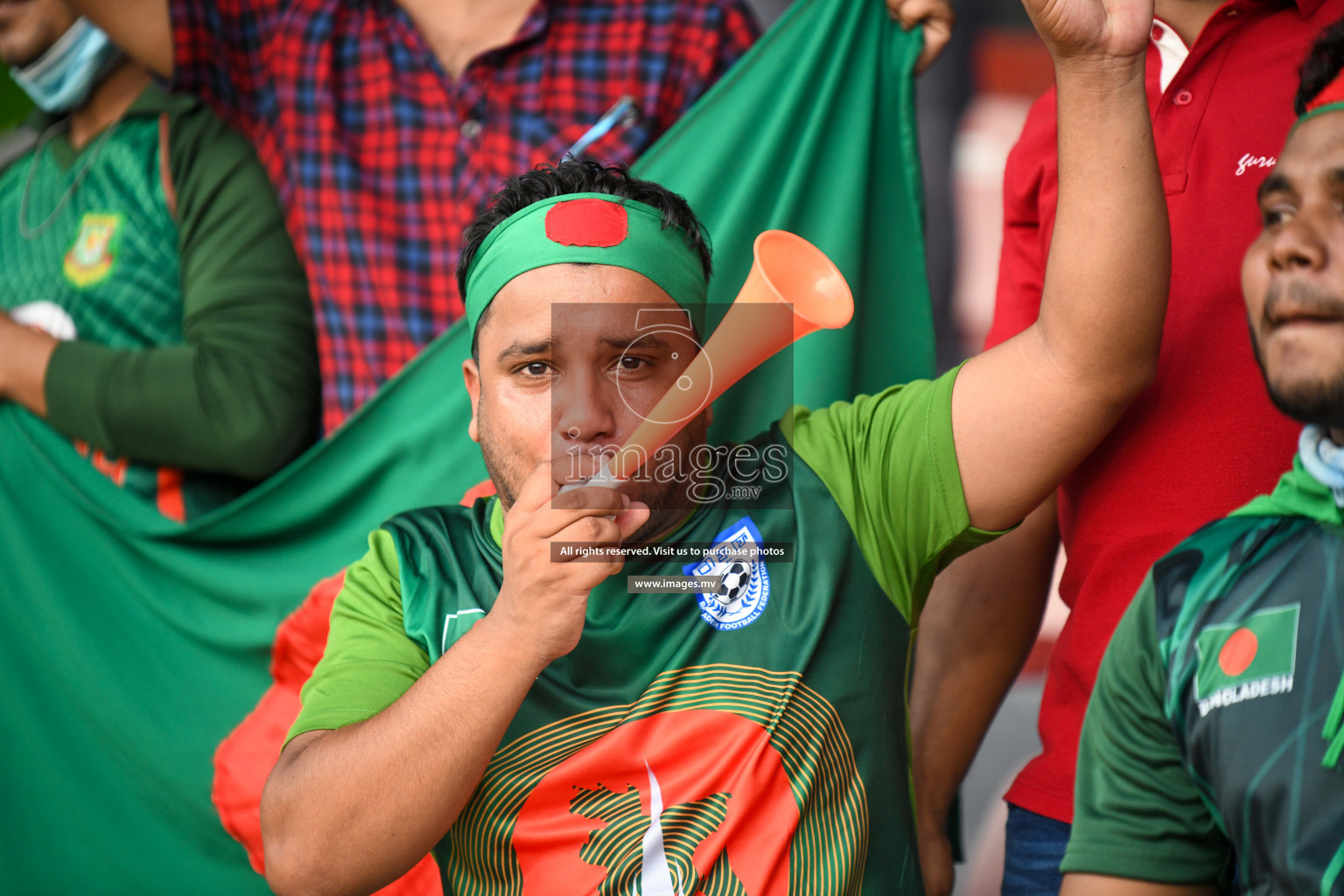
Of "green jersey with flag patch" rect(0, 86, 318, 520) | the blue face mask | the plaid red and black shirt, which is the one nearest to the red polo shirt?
the plaid red and black shirt

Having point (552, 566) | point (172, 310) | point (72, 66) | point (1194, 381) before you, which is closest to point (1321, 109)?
point (1194, 381)

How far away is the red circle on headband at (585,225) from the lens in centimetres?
141

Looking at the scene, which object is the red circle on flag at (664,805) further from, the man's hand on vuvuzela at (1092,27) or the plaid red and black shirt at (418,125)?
the plaid red and black shirt at (418,125)

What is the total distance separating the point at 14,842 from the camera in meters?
2.14

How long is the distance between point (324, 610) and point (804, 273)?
969 mm

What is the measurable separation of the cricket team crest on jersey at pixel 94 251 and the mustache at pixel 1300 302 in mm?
1950

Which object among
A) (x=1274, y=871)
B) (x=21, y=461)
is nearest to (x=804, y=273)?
(x=1274, y=871)

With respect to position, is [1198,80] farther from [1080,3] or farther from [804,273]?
[804,273]

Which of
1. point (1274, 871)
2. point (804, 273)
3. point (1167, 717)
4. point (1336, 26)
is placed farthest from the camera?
point (804, 273)

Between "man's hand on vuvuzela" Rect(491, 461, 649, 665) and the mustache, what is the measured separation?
26.6 inches

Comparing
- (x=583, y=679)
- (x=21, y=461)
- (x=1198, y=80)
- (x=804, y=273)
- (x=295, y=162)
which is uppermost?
(x=1198, y=80)

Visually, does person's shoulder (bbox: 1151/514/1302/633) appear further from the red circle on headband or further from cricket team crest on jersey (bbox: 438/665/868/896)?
the red circle on headband

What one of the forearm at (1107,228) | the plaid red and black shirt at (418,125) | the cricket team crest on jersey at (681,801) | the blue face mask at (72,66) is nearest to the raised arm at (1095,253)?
the forearm at (1107,228)

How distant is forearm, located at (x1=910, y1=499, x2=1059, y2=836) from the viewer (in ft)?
5.51
